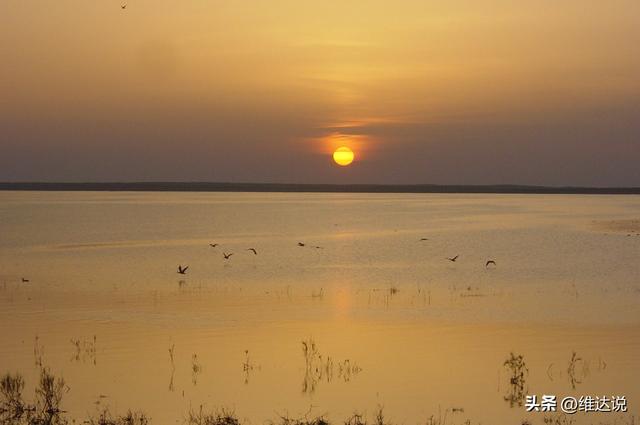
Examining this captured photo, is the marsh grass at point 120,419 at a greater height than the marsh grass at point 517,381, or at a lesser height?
lesser

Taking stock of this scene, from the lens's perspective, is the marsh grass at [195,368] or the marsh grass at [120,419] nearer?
the marsh grass at [120,419]

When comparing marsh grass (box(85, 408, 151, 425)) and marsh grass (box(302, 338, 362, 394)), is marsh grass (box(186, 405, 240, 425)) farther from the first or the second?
marsh grass (box(302, 338, 362, 394))

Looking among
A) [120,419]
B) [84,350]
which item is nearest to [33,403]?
[120,419]

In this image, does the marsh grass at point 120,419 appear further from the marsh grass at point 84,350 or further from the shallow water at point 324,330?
the marsh grass at point 84,350

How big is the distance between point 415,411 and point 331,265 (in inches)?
1092

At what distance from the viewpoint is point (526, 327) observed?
20094 mm

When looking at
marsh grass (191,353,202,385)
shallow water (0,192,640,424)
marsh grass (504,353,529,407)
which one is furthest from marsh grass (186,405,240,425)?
marsh grass (504,353,529,407)

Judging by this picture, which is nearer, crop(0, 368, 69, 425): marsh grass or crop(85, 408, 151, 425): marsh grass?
crop(85, 408, 151, 425): marsh grass

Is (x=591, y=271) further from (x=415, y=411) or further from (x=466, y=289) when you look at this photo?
(x=415, y=411)

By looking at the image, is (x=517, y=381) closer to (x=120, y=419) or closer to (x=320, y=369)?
(x=320, y=369)

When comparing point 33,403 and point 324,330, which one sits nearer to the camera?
point 33,403

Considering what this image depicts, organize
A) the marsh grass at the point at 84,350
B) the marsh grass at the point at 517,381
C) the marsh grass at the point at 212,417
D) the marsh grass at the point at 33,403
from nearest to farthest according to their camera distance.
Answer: the marsh grass at the point at 212,417
the marsh grass at the point at 33,403
the marsh grass at the point at 517,381
the marsh grass at the point at 84,350

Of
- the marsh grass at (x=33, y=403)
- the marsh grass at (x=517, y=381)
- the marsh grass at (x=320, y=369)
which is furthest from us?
the marsh grass at (x=320, y=369)

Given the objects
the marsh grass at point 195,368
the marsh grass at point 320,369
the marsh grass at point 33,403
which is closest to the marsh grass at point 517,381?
the marsh grass at point 320,369
